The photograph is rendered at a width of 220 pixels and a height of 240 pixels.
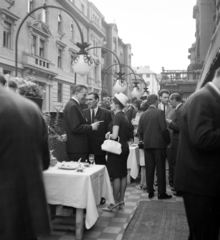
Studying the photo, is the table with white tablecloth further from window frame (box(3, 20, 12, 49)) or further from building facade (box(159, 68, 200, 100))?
building facade (box(159, 68, 200, 100))

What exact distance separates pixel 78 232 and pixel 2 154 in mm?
2910

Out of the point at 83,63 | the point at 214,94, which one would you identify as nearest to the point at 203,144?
the point at 214,94

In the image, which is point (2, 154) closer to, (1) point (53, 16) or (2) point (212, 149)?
(2) point (212, 149)

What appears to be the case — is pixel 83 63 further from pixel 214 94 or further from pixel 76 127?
pixel 214 94

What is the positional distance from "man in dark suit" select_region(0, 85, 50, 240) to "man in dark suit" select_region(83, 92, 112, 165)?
4603 millimetres

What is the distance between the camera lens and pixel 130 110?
10664 millimetres

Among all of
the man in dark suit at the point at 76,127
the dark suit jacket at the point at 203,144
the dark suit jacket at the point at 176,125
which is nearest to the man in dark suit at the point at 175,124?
the dark suit jacket at the point at 176,125

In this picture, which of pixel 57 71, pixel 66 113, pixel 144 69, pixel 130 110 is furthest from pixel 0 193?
pixel 144 69

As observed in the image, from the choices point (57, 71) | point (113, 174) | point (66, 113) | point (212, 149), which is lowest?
point (113, 174)

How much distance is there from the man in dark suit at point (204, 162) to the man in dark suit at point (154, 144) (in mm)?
4049

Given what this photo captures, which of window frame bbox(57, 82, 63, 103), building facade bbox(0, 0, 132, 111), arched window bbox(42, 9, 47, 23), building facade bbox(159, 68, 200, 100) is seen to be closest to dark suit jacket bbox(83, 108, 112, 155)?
building facade bbox(0, 0, 132, 111)

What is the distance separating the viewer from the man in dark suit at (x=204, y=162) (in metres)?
2.61

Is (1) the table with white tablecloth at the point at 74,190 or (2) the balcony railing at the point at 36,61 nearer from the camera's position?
(1) the table with white tablecloth at the point at 74,190

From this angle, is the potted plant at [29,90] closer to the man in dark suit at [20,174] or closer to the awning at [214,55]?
the awning at [214,55]
